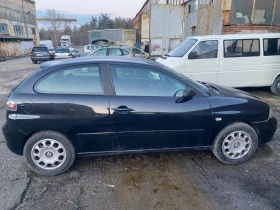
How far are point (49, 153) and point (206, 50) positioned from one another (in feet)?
16.5

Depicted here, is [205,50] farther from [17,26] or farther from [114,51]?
[17,26]

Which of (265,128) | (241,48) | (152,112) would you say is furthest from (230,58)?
(152,112)

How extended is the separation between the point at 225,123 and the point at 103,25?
222 feet

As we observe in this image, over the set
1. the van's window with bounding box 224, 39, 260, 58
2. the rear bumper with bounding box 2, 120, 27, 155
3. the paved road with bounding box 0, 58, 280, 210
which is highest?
the van's window with bounding box 224, 39, 260, 58

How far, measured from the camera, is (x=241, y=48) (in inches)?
239

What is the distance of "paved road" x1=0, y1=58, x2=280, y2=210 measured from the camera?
237cm

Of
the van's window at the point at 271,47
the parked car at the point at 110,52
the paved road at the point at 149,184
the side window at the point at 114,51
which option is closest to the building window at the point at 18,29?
the parked car at the point at 110,52

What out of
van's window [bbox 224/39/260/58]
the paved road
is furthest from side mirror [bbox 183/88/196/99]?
van's window [bbox 224/39/260/58]

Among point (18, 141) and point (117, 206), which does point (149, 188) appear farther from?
point (18, 141)

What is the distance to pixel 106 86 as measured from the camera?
2.72 m

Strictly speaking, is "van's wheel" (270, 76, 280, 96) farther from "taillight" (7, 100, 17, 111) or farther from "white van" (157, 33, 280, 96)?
"taillight" (7, 100, 17, 111)

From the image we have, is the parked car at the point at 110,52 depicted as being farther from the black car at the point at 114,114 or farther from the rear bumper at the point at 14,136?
the rear bumper at the point at 14,136

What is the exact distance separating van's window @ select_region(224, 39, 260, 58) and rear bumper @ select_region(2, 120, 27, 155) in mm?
5556

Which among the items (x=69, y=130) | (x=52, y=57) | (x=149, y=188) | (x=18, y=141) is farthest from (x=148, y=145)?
(x=52, y=57)
